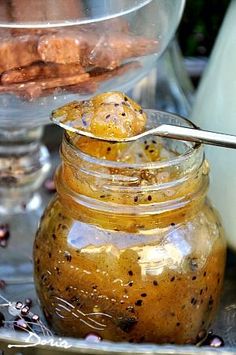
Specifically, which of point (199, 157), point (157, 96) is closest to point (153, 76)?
point (157, 96)

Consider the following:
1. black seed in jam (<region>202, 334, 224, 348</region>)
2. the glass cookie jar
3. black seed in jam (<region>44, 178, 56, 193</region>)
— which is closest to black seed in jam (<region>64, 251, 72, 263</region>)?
the glass cookie jar

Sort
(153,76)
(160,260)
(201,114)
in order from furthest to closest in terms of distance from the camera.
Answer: (153,76) < (201,114) < (160,260)

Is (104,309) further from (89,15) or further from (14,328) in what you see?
(89,15)

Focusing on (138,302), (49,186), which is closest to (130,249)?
(138,302)

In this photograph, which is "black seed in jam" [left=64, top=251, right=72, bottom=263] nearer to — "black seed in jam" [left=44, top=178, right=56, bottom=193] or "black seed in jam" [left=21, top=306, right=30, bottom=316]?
"black seed in jam" [left=21, top=306, right=30, bottom=316]

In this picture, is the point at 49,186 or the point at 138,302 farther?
the point at 49,186

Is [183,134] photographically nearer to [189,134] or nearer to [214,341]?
[189,134]

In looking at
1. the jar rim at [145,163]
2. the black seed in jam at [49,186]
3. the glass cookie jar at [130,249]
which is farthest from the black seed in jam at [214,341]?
the black seed in jam at [49,186]
